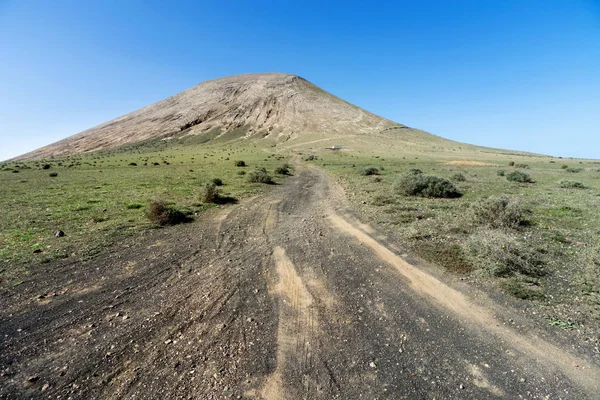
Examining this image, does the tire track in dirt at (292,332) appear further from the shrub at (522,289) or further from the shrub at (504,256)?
the shrub at (504,256)

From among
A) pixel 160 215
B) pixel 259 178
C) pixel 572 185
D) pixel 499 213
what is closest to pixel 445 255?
pixel 499 213

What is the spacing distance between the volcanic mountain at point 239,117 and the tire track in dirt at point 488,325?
103m

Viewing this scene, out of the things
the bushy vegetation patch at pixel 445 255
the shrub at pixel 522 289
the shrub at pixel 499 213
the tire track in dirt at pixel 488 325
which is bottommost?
the tire track in dirt at pixel 488 325

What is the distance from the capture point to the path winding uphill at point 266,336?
16.0 feet

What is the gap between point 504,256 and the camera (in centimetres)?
857

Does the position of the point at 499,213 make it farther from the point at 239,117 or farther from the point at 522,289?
the point at 239,117


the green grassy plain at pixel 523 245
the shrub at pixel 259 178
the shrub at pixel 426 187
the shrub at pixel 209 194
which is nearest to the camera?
the green grassy plain at pixel 523 245

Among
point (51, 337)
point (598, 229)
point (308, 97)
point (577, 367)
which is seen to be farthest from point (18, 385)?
point (308, 97)

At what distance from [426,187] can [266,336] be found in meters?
16.8

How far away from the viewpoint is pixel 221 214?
15.9 metres

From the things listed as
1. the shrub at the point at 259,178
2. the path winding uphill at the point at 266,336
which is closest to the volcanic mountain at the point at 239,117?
the shrub at the point at 259,178

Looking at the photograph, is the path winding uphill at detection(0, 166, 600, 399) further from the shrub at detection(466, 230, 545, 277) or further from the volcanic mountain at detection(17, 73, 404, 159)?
Result: the volcanic mountain at detection(17, 73, 404, 159)

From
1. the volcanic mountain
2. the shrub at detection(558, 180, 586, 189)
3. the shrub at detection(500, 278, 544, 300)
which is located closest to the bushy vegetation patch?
the shrub at detection(500, 278, 544, 300)

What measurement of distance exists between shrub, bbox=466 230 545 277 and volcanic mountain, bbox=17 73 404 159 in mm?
102315
